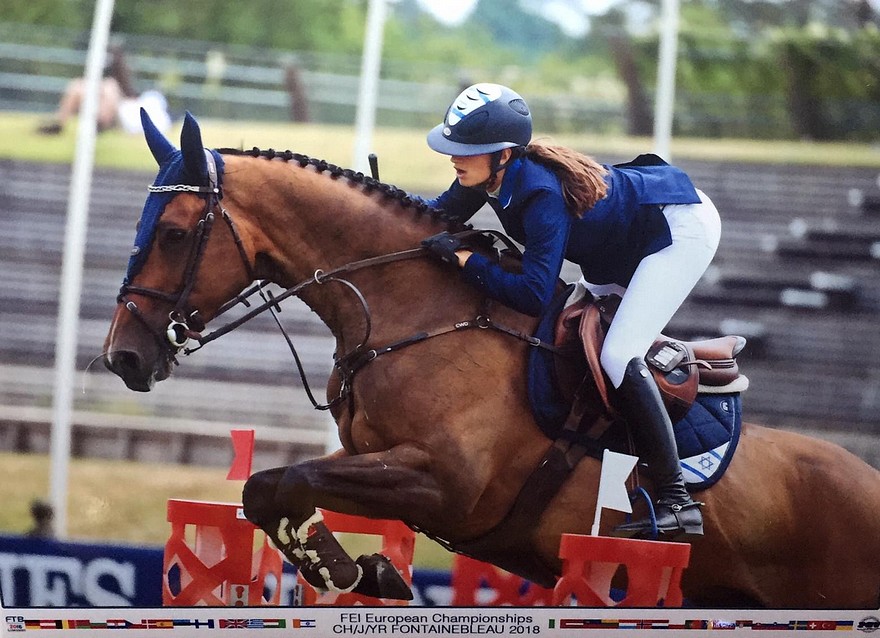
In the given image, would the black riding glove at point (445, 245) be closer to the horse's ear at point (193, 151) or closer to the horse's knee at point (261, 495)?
the horse's ear at point (193, 151)

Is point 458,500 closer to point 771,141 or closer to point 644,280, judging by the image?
point 644,280

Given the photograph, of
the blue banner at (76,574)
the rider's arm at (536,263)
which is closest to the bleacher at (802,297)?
the rider's arm at (536,263)

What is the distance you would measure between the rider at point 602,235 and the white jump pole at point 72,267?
1002 millimetres

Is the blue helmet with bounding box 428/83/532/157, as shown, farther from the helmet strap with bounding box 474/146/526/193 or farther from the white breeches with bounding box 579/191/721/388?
the white breeches with bounding box 579/191/721/388

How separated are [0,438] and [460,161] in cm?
156

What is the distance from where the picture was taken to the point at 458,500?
2561 mm

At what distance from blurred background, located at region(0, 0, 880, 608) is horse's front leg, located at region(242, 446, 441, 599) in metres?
0.22

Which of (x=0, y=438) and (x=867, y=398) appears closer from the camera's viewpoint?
(x=0, y=438)

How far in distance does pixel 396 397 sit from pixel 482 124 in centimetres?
82

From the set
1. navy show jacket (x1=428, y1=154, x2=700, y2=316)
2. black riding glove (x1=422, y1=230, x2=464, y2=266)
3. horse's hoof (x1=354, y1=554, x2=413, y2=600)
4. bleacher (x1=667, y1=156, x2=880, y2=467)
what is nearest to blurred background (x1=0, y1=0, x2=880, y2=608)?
bleacher (x1=667, y1=156, x2=880, y2=467)

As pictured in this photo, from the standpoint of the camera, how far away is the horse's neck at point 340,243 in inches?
102

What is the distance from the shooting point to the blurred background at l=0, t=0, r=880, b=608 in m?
2.62

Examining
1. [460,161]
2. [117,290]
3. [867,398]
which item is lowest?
[867,398]

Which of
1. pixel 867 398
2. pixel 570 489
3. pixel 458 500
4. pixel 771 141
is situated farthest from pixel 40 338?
pixel 867 398
